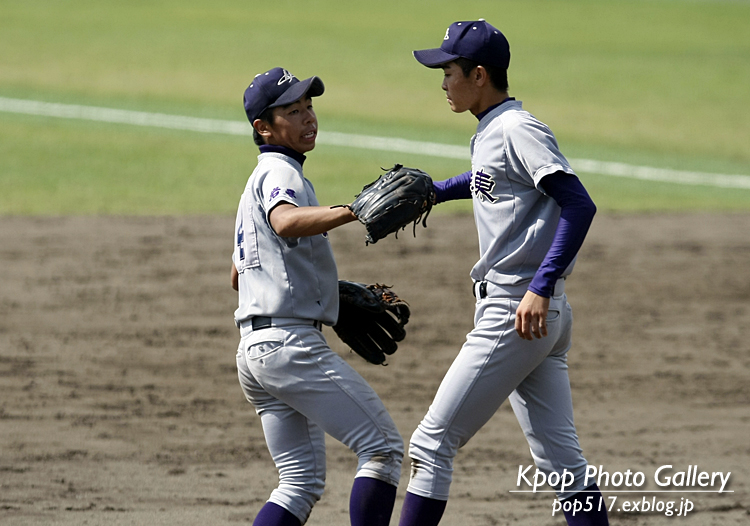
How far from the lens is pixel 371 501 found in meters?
3.28

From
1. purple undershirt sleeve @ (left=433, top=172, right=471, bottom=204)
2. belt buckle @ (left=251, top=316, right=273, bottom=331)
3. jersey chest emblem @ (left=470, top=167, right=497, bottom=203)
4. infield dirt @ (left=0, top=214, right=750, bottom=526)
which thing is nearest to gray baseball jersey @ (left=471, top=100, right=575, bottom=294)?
jersey chest emblem @ (left=470, top=167, right=497, bottom=203)

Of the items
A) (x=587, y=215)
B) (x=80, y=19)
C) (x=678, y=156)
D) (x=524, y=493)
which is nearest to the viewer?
(x=587, y=215)

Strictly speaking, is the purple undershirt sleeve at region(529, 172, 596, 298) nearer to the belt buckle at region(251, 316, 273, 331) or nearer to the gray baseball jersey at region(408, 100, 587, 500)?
the gray baseball jersey at region(408, 100, 587, 500)

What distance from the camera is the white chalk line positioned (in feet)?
44.0

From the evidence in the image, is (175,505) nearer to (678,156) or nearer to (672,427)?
(672,427)

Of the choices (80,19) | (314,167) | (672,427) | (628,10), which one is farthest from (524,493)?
(628,10)

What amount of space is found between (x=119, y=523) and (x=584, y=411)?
9.58 ft

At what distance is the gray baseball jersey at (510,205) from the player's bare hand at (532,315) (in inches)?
5.4

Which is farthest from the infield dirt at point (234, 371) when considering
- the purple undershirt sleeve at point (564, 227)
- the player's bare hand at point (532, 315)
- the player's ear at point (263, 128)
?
the player's ear at point (263, 128)

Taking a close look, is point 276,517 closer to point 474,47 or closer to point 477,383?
point 477,383

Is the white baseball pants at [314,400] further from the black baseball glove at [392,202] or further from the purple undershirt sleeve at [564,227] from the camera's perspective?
the purple undershirt sleeve at [564,227]

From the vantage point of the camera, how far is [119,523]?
416 centimetres

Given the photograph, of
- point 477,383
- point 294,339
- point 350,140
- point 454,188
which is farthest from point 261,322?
point 350,140

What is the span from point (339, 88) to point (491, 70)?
1549 cm
